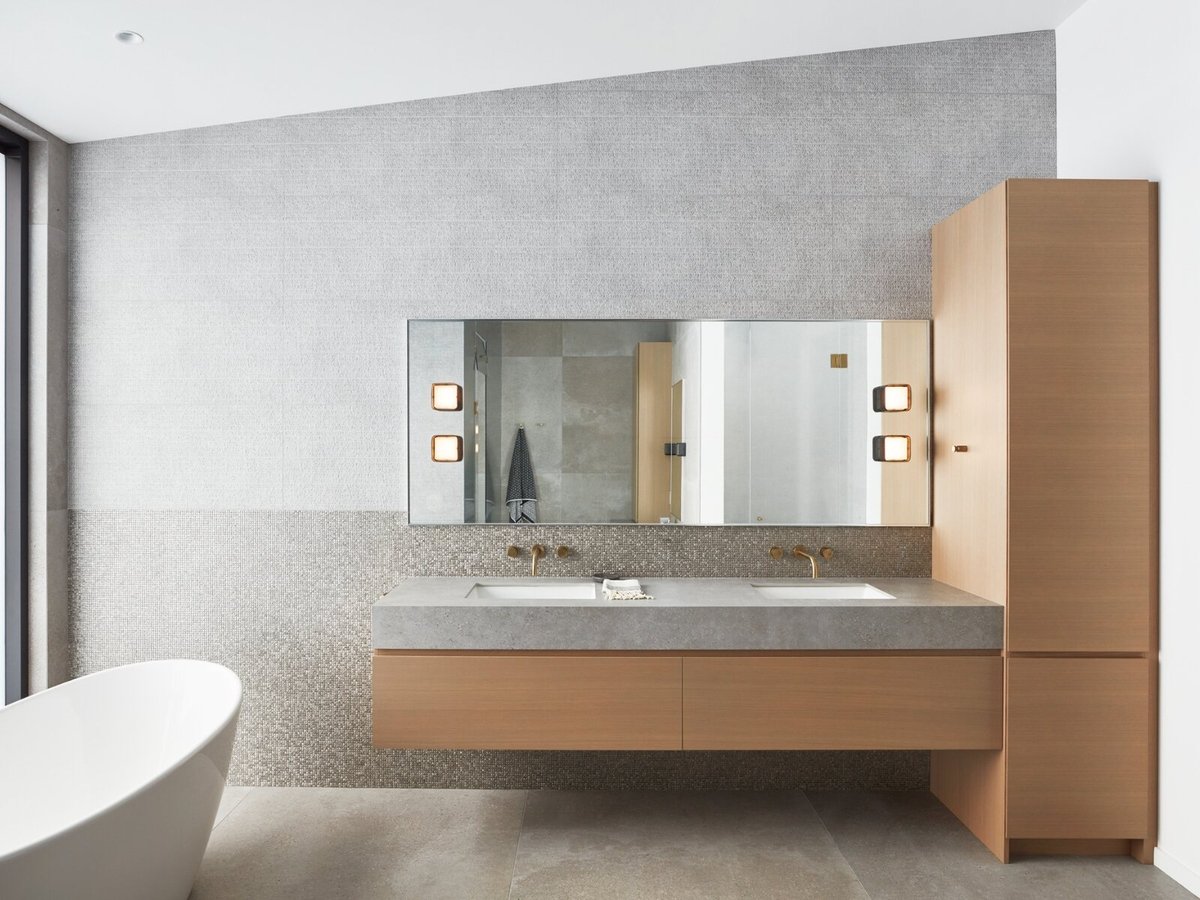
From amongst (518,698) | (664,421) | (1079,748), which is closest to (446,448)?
(664,421)

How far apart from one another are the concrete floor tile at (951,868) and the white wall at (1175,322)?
16 centimetres

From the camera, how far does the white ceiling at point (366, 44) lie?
8.20ft

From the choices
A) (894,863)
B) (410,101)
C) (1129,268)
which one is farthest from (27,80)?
(894,863)

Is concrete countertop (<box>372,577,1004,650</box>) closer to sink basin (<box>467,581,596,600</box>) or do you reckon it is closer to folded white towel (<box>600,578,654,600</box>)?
folded white towel (<box>600,578,654,600</box>)

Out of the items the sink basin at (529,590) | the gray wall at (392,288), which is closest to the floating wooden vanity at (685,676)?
the sink basin at (529,590)

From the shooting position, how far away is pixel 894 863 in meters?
2.60

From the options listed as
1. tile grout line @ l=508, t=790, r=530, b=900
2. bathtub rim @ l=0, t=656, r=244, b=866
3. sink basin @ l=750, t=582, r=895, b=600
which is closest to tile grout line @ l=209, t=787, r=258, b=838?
bathtub rim @ l=0, t=656, r=244, b=866

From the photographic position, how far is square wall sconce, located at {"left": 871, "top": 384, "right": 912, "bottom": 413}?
308cm

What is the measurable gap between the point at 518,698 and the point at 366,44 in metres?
2.20

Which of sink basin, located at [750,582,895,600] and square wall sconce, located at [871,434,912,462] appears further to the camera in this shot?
square wall sconce, located at [871,434,912,462]

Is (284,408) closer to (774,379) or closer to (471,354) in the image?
(471,354)

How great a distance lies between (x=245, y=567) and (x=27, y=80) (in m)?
1.81

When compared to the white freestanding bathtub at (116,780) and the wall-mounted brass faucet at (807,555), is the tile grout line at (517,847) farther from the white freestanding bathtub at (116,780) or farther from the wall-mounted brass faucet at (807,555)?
the wall-mounted brass faucet at (807,555)

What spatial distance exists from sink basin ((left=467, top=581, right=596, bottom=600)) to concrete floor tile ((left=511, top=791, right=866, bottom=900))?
773mm
